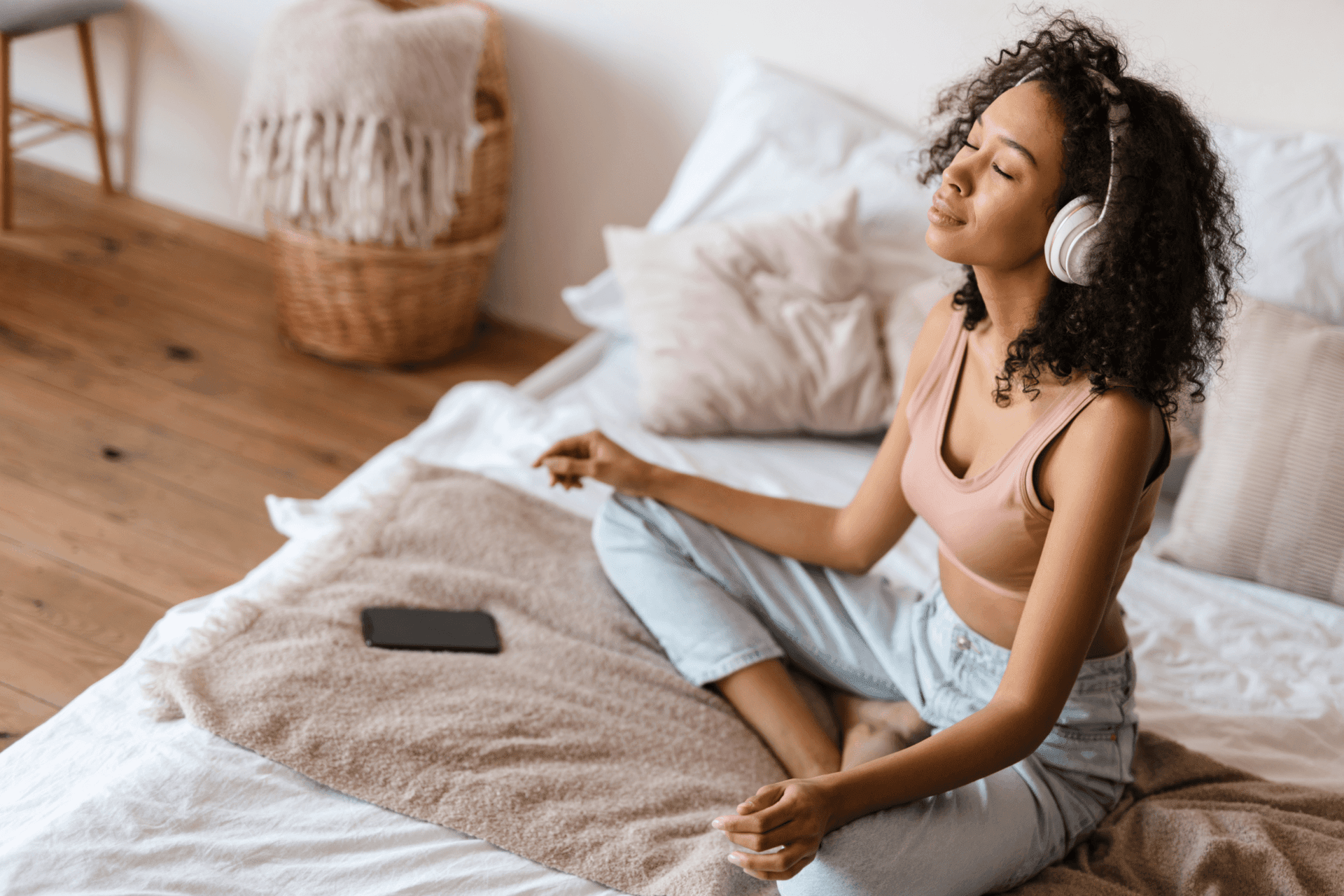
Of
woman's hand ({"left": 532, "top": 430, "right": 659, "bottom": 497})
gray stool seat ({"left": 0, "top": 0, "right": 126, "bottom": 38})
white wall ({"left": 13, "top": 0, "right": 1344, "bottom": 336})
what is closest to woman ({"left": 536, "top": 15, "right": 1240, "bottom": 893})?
woman's hand ({"left": 532, "top": 430, "right": 659, "bottom": 497})

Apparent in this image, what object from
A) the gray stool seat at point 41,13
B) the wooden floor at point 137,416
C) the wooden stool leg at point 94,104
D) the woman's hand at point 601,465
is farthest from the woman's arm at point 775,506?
the wooden stool leg at point 94,104

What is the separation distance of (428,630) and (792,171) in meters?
1.14

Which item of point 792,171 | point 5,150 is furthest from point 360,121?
point 5,150

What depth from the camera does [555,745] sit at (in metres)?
1.12

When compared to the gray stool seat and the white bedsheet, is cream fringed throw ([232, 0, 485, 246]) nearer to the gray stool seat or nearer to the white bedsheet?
the white bedsheet

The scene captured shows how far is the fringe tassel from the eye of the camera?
6.68 ft

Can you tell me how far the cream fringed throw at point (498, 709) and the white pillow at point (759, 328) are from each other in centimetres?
44

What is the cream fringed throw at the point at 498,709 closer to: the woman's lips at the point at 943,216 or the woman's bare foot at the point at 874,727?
the woman's bare foot at the point at 874,727

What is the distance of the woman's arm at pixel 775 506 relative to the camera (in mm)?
1265

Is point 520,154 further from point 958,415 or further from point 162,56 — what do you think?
point 958,415

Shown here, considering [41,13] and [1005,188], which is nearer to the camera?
[1005,188]

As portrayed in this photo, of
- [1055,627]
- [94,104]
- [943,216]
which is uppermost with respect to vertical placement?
[943,216]

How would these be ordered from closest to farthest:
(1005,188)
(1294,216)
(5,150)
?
(1005,188)
(1294,216)
(5,150)

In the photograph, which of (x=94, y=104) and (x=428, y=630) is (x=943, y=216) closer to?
(x=428, y=630)
